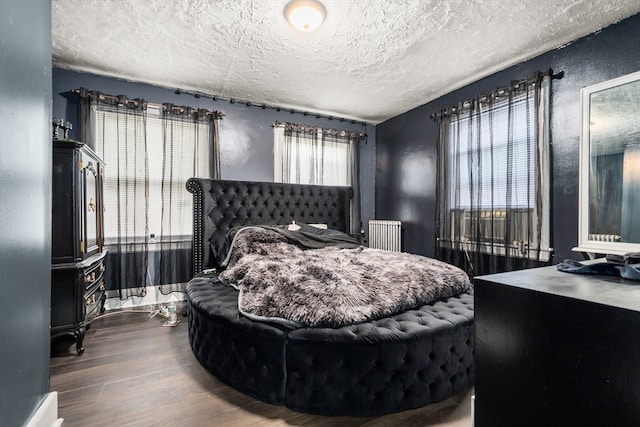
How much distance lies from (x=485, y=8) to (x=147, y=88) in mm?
3618

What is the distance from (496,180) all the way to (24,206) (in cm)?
374

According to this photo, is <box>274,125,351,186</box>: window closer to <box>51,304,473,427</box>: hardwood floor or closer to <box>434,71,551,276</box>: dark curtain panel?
<box>434,71,551,276</box>: dark curtain panel

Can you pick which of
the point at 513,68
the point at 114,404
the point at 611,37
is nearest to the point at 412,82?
the point at 513,68

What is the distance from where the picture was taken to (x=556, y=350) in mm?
625

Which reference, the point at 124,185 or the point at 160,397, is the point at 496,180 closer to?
the point at 160,397

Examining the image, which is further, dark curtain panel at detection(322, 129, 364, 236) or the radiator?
dark curtain panel at detection(322, 129, 364, 236)

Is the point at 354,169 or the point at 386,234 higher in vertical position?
the point at 354,169

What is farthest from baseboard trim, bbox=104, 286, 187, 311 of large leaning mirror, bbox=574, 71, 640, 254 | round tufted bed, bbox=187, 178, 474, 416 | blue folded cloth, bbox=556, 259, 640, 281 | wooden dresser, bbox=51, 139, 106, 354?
large leaning mirror, bbox=574, 71, 640, 254

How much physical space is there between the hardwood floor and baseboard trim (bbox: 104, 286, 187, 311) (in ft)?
3.18

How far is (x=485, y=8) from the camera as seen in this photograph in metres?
2.26

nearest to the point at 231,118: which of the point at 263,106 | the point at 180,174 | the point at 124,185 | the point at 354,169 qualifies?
the point at 263,106

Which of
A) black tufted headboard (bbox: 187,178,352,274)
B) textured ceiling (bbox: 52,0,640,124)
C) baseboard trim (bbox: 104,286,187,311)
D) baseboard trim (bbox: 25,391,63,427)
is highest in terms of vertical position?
textured ceiling (bbox: 52,0,640,124)

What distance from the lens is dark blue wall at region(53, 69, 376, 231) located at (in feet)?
10.7

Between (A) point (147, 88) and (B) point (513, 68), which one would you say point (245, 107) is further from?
(B) point (513, 68)
